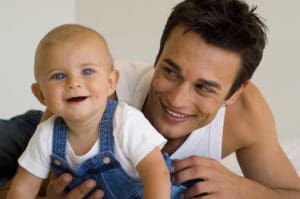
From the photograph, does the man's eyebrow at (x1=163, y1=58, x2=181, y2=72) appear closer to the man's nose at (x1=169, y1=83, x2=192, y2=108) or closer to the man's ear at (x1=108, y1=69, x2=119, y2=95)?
the man's nose at (x1=169, y1=83, x2=192, y2=108)

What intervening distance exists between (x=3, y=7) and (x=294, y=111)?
5.16 ft

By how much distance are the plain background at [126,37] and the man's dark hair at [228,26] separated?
1.21 metres

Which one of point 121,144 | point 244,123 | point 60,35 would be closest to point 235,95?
point 244,123

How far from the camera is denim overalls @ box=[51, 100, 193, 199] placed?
3.17ft

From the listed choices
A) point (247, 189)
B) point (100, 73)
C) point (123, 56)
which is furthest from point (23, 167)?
point (123, 56)

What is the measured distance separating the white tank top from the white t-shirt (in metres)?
0.30

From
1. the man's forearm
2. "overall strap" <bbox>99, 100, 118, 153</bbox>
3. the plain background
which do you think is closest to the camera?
"overall strap" <bbox>99, 100, 118, 153</bbox>

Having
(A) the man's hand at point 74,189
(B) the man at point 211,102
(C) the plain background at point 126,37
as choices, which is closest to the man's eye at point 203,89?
(B) the man at point 211,102

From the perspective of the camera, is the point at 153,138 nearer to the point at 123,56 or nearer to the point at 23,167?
the point at 23,167

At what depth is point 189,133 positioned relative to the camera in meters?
1.31

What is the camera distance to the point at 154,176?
0.90 m

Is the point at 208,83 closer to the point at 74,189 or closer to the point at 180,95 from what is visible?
the point at 180,95

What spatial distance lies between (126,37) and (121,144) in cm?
178

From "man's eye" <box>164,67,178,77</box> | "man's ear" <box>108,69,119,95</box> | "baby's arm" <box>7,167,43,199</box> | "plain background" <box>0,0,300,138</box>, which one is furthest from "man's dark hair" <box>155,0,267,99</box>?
"plain background" <box>0,0,300,138</box>
